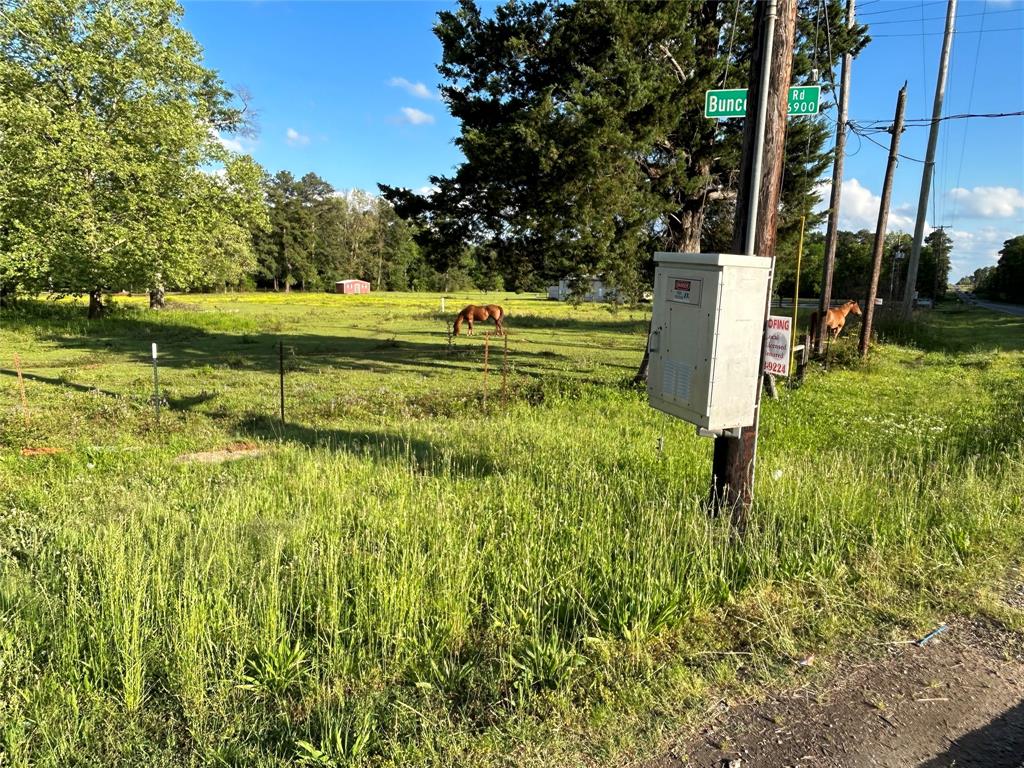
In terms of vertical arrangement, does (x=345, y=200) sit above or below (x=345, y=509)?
above

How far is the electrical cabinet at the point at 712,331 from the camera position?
398cm

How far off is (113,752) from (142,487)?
13.3 ft

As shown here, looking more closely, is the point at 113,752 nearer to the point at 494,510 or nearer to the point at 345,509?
the point at 345,509

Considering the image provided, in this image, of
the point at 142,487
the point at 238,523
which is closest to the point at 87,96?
the point at 142,487

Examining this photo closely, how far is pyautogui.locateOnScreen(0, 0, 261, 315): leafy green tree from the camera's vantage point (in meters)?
21.5

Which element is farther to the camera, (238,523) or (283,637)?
(238,523)

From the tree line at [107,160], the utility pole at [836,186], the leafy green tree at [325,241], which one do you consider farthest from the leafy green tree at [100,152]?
the leafy green tree at [325,241]

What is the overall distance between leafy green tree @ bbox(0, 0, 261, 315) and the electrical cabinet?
24174 millimetres

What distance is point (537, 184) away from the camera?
40.4 feet

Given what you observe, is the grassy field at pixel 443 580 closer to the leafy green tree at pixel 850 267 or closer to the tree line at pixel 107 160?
the tree line at pixel 107 160

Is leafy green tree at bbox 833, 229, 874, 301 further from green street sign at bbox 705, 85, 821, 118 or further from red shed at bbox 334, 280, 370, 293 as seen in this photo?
green street sign at bbox 705, 85, 821, 118

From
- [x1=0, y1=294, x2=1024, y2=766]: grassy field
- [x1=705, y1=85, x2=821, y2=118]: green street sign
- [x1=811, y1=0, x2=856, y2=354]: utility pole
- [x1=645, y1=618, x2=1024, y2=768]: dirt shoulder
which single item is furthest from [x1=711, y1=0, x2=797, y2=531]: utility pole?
[x1=811, y1=0, x2=856, y2=354]: utility pole

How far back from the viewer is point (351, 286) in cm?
7506

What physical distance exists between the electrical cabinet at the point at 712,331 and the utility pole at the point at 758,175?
180 mm
